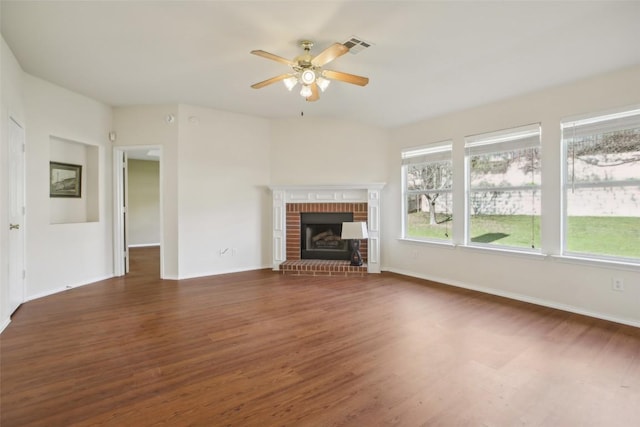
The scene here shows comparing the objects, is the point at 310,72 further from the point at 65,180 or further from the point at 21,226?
the point at 65,180

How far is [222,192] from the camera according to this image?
5.25 meters

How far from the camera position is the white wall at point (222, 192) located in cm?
491

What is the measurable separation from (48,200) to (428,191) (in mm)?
5447

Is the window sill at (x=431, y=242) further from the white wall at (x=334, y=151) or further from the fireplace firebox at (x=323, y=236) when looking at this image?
the white wall at (x=334, y=151)

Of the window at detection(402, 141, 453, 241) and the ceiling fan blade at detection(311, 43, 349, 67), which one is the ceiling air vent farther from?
the window at detection(402, 141, 453, 241)

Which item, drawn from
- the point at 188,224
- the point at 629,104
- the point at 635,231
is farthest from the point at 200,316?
the point at 629,104

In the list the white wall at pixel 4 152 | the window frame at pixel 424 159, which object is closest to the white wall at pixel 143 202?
the white wall at pixel 4 152

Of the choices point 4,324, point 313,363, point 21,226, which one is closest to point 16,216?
point 21,226

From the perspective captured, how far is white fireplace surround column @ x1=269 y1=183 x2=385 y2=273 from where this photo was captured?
531 centimetres

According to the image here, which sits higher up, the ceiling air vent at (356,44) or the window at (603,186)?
the ceiling air vent at (356,44)

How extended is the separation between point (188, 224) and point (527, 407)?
4.69 meters

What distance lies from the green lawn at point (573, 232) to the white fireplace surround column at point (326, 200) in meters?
0.81

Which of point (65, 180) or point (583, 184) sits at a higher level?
point (65, 180)

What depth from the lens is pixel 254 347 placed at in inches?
99.7
